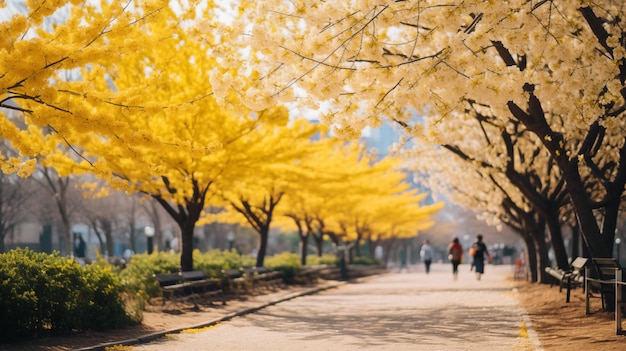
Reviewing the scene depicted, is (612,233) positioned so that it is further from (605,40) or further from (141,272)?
(141,272)

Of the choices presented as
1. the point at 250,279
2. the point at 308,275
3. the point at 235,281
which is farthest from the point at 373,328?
the point at 308,275

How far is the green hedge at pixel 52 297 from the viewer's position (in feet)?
36.0

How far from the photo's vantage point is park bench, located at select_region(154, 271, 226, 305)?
17.2 metres

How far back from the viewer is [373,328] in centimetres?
1373

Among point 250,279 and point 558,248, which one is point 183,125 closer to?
point 250,279

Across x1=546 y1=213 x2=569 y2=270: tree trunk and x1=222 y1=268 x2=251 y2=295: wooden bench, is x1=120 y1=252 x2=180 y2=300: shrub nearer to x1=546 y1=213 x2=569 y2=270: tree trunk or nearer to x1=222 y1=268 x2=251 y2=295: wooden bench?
x1=222 y1=268 x2=251 y2=295: wooden bench

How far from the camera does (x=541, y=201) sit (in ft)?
62.2

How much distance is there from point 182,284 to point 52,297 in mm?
6372

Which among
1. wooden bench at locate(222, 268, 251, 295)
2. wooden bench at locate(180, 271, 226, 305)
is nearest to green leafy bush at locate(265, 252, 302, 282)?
wooden bench at locate(222, 268, 251, 295)

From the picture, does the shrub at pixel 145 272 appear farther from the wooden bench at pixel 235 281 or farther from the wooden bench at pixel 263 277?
the wooden bench at pixel 263 277

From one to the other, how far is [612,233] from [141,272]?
10.9 meters

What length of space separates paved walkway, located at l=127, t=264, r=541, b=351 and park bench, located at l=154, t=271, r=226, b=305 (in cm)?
156

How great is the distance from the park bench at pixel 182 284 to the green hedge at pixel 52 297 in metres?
3.38

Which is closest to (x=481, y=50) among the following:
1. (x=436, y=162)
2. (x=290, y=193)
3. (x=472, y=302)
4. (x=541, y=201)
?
(x=541, y=201)
